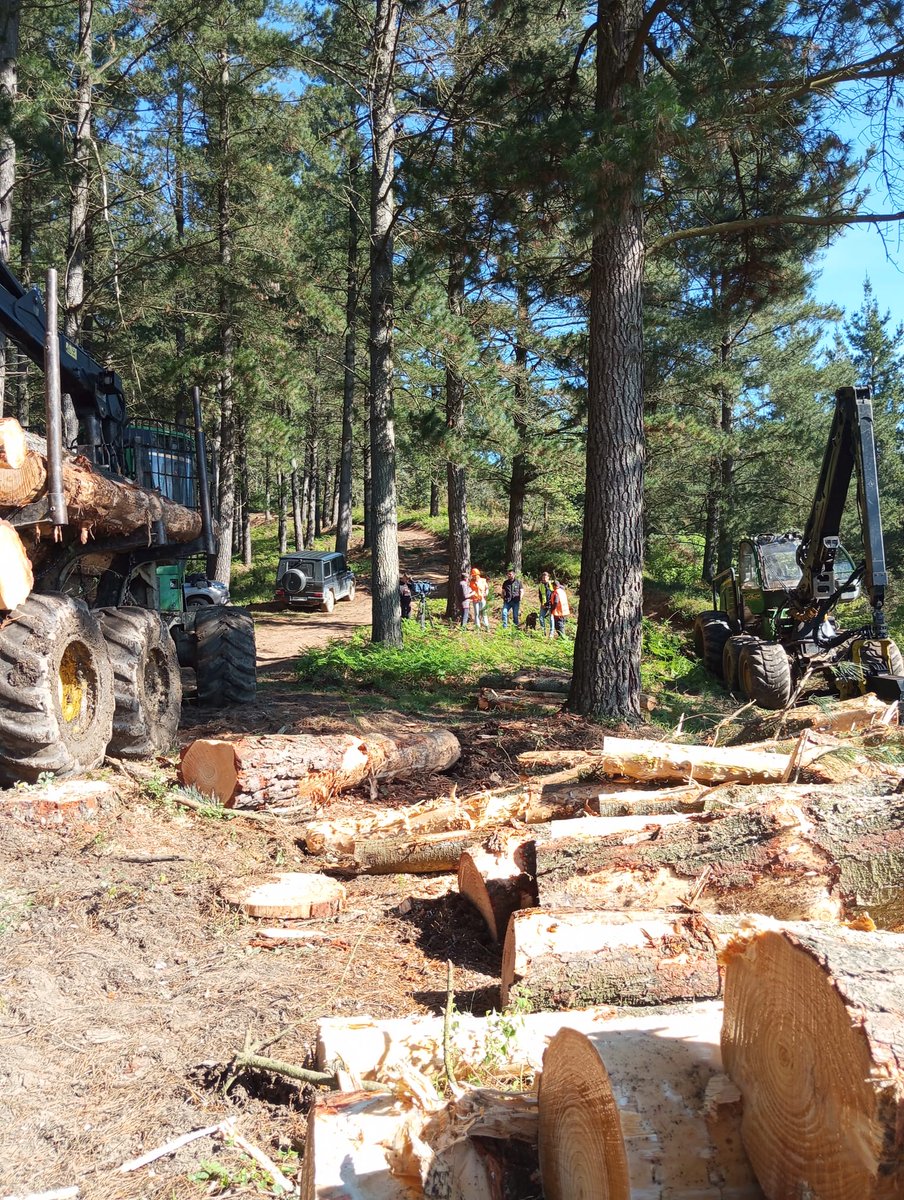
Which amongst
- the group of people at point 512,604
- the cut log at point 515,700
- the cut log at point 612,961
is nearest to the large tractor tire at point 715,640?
the group of people at point 512,604

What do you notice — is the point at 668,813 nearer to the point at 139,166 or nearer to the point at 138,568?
the point at 138,568

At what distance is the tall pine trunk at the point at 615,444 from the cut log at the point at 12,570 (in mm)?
5634

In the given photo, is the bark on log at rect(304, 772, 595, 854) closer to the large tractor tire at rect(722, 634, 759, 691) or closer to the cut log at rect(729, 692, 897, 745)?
the cut log at rect(729, 692, 897, 745)

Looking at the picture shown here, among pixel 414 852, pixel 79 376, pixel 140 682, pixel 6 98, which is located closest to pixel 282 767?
pixel 414 852

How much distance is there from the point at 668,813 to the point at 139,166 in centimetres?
1850

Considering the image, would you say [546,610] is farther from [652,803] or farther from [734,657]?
[652,803]

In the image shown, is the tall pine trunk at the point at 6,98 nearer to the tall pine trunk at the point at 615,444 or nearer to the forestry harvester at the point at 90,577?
the forestry harvester at the point at 90,577

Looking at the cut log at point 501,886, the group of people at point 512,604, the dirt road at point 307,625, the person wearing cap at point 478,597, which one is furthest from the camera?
the person wearing cap at point 478,597

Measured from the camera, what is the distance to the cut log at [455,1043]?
116 inches

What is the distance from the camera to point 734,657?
14.0 metres

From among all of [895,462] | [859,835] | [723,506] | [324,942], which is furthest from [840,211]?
[895,462]

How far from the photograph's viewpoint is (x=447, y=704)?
39.1 ft

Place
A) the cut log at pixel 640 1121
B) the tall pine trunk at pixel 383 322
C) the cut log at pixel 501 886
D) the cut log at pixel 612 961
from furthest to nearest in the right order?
1. the tall pine trunk at pixel 383 322
2. the cut log at pixel 501 886
3. the cut log at pixel 612 961
4. the cut log at pixel 640 1121

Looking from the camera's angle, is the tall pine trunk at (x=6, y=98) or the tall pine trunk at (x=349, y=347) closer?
the tall pine trunk at (x=6, y=98)
